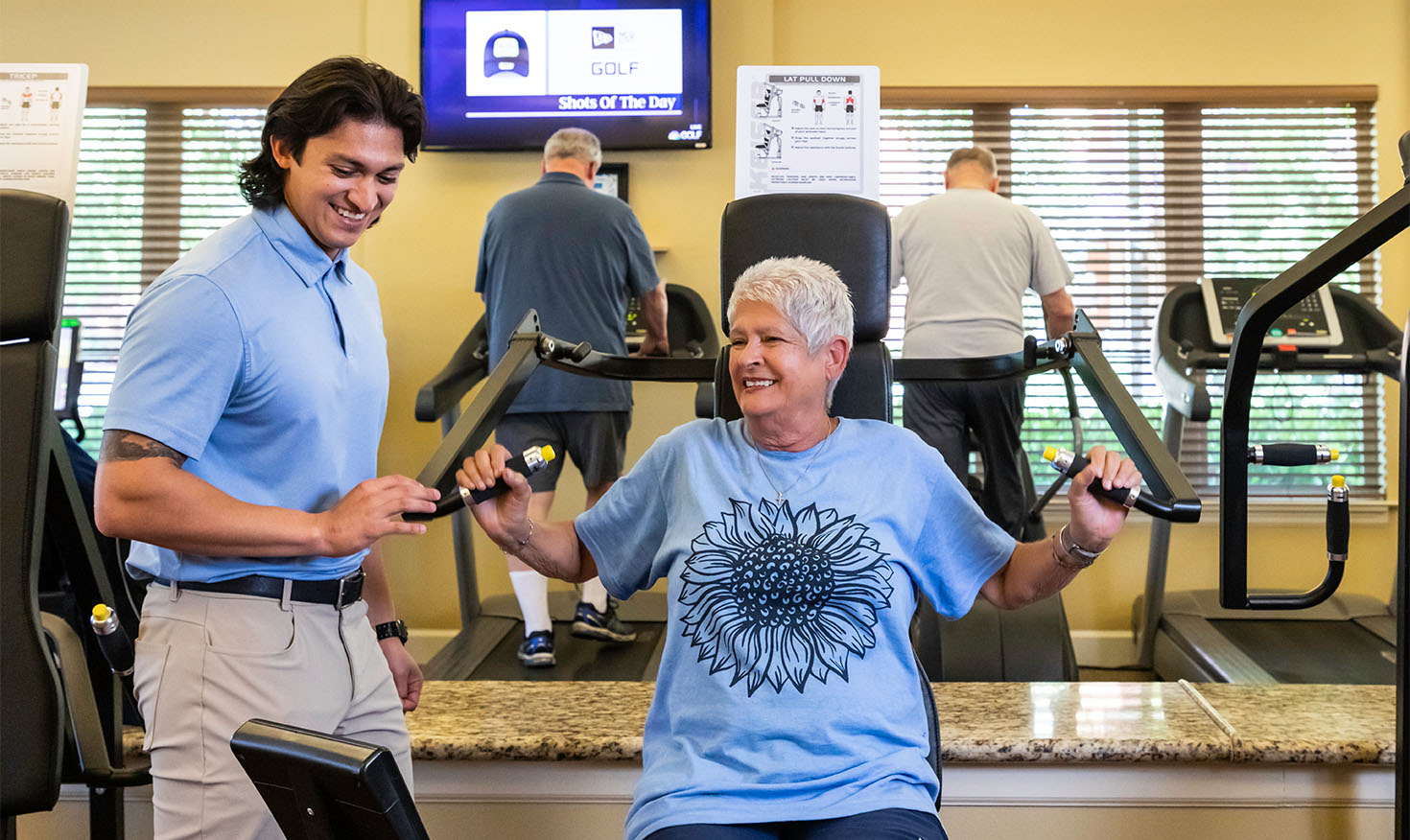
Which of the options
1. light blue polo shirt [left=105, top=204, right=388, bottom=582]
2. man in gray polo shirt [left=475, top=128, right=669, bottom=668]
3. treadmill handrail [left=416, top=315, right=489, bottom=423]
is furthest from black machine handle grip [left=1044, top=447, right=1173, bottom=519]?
treadmill handrail [left=416, top=315, right=489, bottom=423]

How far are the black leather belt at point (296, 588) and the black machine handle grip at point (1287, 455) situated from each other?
1399 mm

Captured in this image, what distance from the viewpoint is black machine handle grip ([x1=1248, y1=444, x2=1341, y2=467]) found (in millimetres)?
1820

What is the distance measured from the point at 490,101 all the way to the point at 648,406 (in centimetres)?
134

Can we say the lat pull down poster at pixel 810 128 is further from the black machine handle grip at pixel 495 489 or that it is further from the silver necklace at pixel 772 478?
the black machine handle grip at pixel 495 489

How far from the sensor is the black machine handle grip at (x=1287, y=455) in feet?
5.97

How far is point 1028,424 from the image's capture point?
4.57 meters

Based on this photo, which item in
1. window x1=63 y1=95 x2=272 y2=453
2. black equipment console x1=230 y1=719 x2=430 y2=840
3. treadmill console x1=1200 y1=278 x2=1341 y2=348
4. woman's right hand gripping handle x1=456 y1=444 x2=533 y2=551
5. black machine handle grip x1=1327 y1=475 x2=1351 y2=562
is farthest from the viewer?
window x1=63 y1=95 x2=272 y2=453

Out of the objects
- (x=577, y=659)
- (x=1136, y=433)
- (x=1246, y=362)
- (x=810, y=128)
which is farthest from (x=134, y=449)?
(x=577, y=659)

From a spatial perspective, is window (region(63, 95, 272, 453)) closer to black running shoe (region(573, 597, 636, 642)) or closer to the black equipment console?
black running shoe (region(573, 597, 636, 642))

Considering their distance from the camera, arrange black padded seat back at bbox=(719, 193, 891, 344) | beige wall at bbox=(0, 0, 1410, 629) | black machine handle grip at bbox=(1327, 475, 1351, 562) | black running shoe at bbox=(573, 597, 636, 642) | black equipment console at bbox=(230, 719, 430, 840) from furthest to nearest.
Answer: beige wall at bbox=(0, 0, 1410, 629), black running shoe at bbox=(573, 597, 636, 642), black padded seat back at bbox=(719, 193, 891, 344), black machine handle grip at bbox=(1327, 475, 1351, 562), black equipment console at bbox=(230, 719, 430, 840)

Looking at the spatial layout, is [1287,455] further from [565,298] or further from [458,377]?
[458,377]

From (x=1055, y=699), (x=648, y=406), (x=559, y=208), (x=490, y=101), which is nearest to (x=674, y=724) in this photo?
(x=1055, y=699)

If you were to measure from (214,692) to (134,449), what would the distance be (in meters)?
0.31

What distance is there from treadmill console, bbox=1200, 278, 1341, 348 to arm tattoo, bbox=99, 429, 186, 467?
3.30m
